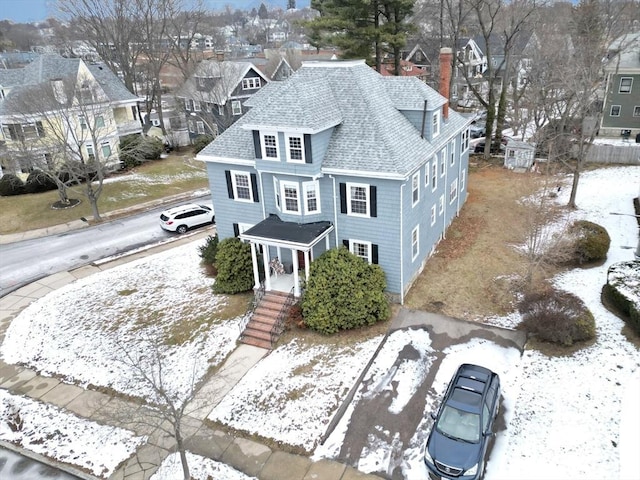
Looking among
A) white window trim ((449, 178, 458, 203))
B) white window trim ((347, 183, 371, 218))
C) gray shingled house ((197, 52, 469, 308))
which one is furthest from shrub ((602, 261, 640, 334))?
white window trim ((347, 183, 371, 218))

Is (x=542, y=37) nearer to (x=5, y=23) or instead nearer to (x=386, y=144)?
(x=386, y=144)

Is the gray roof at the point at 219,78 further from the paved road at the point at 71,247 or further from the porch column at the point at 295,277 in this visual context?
the porch column at the point at 295,277

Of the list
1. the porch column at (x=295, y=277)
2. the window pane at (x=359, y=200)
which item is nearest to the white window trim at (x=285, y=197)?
the porch column at (x=295, y=277)

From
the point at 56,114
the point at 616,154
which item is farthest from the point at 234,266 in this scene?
the point at 616,154

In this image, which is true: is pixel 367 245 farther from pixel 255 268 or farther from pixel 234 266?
pixel 234 266

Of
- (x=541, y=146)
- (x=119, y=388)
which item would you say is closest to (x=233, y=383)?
(x=119, y=388)
